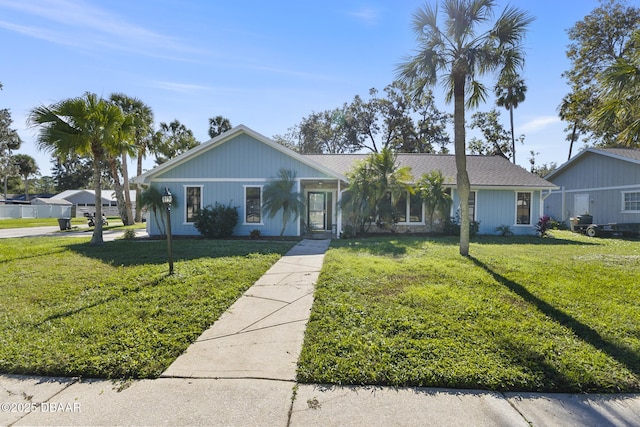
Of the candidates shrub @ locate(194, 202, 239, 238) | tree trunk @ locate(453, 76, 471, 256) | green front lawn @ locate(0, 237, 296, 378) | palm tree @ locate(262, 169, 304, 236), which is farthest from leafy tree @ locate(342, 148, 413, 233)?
green front lawn @ locate(0, 237, 296, 378)

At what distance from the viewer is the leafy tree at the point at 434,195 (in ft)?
43.1

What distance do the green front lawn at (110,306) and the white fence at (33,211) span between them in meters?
31.8

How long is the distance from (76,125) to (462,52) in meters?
11.4

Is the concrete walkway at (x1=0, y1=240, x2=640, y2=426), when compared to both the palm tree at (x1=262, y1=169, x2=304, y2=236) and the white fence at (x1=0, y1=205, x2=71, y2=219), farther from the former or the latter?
the white fence at (x1=0, y1=205, x2=71, y2=219)

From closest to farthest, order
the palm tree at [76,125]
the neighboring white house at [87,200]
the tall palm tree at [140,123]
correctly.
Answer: the palm tree at [76,125] → the tall palm tree at [140,123] → the neighboring white house at [87,200]

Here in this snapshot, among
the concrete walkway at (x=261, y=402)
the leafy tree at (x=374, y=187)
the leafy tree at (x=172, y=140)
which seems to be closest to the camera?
the concrete walkway at (x=261, y=402)

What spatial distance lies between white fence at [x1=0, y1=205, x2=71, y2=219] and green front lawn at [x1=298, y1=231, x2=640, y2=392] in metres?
39.3

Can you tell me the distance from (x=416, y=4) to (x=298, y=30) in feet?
12.2

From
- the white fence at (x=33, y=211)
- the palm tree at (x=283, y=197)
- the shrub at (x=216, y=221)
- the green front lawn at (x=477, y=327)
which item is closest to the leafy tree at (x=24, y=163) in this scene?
the white fence at (x=33, y=211)

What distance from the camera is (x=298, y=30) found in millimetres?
9797

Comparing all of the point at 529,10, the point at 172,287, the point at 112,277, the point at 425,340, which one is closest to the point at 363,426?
the point at 425,340

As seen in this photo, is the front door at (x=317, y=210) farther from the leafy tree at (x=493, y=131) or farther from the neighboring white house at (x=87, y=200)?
the neighboring white house at (x=87, y=200)

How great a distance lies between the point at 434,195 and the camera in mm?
13172

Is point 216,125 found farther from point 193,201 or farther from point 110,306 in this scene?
point 110,306
